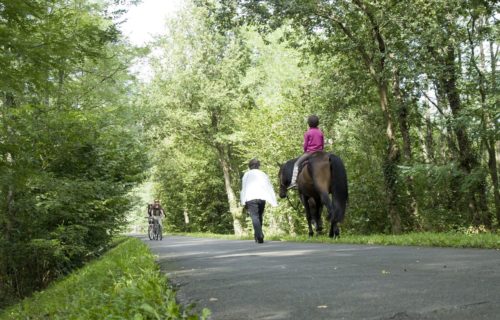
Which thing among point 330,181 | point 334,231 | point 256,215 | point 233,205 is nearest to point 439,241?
point 334,231

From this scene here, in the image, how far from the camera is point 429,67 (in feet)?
46.4

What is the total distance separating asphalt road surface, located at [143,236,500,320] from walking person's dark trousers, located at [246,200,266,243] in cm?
526

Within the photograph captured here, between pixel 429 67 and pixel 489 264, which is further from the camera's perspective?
pixel 429 67

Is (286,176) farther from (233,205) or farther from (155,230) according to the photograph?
(233,205)

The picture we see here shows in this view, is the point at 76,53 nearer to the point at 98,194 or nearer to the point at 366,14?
the point at 98,194

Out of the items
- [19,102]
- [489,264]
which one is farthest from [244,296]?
[19,102]

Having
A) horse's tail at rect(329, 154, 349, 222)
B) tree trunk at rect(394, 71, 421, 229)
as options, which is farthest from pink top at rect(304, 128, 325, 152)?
tree trunk at rect(394, 71, 421, 229)

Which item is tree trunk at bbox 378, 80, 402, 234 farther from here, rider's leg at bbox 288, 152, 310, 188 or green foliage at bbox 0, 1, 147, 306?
green foliage at bbox 0, 1, 147, 306

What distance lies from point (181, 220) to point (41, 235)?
3892cm

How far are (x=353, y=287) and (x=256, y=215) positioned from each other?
26.0ft

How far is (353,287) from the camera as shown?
13.7 feet

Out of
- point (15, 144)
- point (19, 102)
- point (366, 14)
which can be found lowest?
point (15, 144)

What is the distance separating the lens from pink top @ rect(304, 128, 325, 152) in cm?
1102

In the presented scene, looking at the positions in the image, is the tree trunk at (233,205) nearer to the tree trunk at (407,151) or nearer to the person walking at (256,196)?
the tree trunk at (407,151)
